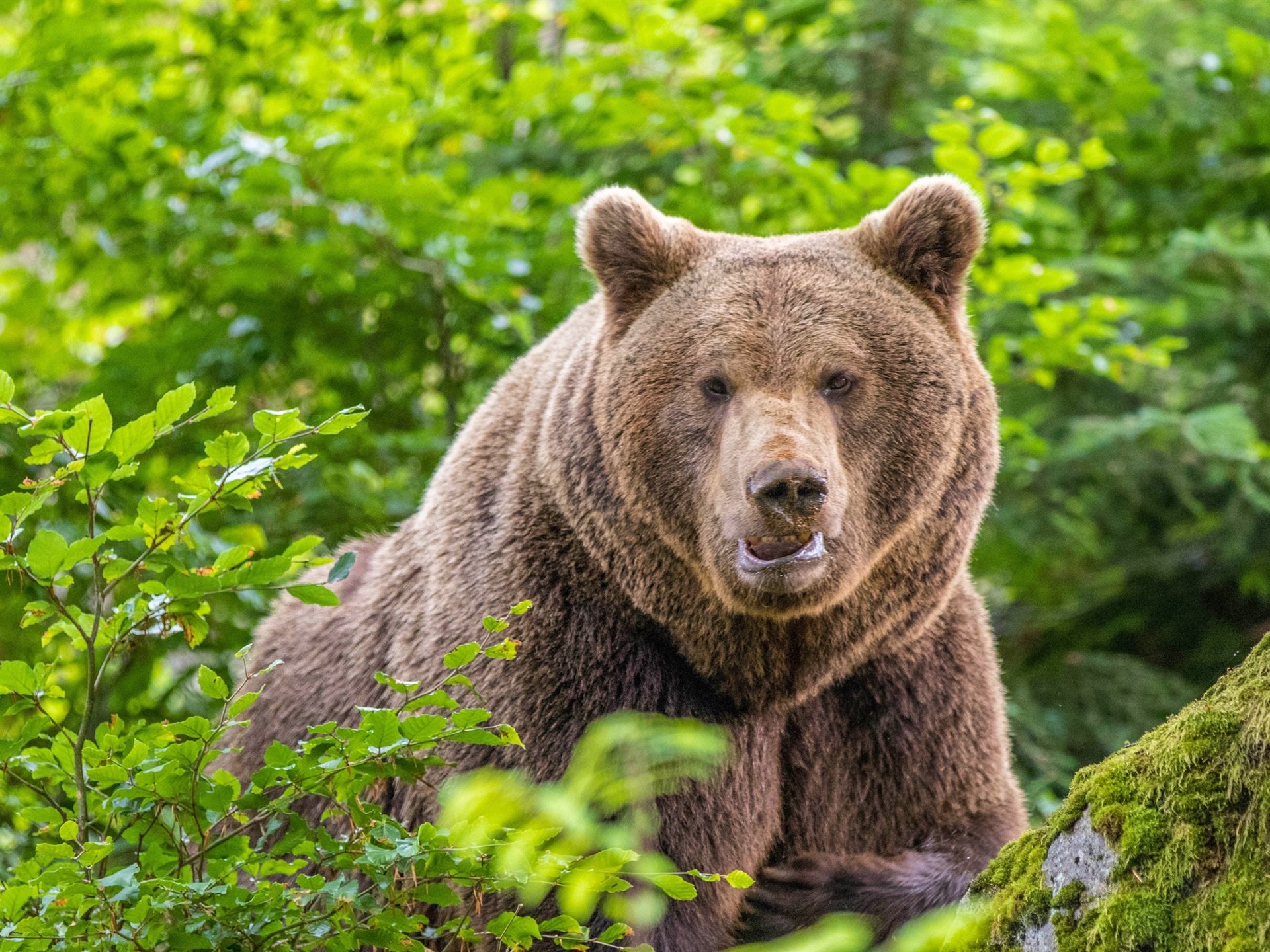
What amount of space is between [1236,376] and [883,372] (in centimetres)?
530

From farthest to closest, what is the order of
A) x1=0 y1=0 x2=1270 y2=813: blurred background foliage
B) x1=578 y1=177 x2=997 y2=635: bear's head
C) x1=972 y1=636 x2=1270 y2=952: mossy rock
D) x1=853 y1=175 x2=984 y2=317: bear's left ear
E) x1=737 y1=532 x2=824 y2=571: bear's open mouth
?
x1=0 y1=0 x2=1270 y2=813: blurred background foliage < x1=853 y1=175 x2=984 y2=317: bear's left ear < x1=578 y1=177 x2=997 y2=635: bear's head < x1=737 y1=532 x2=824 y2=571: bear's open mouth < x1=972 y1=636 x2=1270 y2=952: mossy rock

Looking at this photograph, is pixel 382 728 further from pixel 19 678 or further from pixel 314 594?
pixel 19 678

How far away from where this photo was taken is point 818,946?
147 centimetres

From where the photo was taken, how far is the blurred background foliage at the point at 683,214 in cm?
670

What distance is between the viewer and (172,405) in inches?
105

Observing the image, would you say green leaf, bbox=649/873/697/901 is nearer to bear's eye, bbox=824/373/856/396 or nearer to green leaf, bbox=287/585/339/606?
green leaf, bbox=287/585/339/606

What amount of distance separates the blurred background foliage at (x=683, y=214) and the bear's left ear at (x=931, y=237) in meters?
2.13

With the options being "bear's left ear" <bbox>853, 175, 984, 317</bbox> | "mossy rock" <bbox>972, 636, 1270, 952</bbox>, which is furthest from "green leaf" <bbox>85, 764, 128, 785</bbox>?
"bear's left ear" <bbox>853, 175, 984, 317</bbox>

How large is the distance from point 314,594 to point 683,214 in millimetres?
4837

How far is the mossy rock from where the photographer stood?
2.38m

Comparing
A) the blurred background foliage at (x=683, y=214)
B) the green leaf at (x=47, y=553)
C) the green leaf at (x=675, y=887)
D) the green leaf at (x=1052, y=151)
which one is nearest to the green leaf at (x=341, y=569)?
the green leaf at (x=47, y=553)

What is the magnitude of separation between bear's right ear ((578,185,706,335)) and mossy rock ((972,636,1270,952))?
6.75 ft

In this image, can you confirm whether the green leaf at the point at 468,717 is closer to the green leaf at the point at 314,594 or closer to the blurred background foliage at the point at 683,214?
the green leaf at the point at 314,594

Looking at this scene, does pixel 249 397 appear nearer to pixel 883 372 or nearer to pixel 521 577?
pixel 521 577
